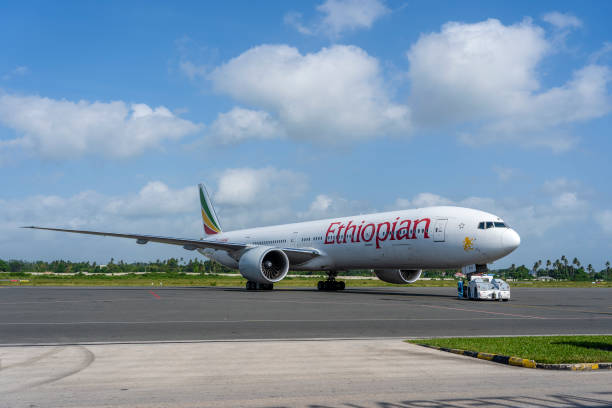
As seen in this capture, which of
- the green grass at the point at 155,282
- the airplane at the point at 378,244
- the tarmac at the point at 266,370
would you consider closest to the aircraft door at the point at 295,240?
the airplane at the point at 378,244

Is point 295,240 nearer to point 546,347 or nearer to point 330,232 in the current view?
point 330,232

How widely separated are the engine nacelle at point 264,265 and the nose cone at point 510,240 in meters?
12.7

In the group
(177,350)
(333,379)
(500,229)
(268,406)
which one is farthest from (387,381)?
(500,229)

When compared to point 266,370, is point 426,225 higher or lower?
higher

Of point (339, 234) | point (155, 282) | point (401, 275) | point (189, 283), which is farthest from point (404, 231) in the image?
point (155, 282)

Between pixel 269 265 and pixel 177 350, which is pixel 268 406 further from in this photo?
pixel 269 265

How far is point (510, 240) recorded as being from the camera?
24.0 metres

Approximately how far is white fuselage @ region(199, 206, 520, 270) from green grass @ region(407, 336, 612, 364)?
14.6m

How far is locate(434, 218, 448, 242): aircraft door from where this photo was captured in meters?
25.4

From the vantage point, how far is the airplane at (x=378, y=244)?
2452 cm

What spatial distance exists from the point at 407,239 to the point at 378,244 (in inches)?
87.0

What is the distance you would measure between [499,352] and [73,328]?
868cm

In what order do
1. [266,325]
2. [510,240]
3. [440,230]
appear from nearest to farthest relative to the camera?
[266,325] < [510,240] < [440,230]

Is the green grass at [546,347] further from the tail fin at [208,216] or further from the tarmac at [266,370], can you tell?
the tail fin at [208,216]
